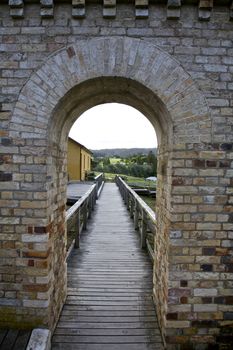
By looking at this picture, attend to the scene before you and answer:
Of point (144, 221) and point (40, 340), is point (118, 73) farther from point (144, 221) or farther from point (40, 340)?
point (144, 221)

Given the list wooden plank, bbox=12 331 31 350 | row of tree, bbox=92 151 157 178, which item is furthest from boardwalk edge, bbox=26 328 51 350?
row of tree, bbox=92 151 157 178

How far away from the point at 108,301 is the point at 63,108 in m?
3.10

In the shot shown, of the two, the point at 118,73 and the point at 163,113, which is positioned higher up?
the point at 118,73

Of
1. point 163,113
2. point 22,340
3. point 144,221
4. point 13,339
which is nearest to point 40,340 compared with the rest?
point 22,340

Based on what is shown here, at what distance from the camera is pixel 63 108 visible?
11.7 feet

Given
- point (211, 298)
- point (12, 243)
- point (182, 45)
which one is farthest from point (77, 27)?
point (211, 298)

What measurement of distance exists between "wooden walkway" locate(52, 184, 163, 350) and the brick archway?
0.36 meters

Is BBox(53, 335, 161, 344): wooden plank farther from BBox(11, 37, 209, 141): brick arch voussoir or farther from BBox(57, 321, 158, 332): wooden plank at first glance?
BBox(11, 37, 209, 141): brick arch voussoir

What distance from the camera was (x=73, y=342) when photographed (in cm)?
349

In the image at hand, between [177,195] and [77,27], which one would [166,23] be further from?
[177,195]

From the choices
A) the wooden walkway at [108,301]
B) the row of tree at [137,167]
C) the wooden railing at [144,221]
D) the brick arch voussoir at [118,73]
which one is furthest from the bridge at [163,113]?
the row of tree at [137,167]

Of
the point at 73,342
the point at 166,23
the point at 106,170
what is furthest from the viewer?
the point at 106,170

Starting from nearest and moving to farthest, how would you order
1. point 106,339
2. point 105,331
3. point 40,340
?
point 40,340
point 106,339
point 105,331

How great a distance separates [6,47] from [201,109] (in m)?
2.48
